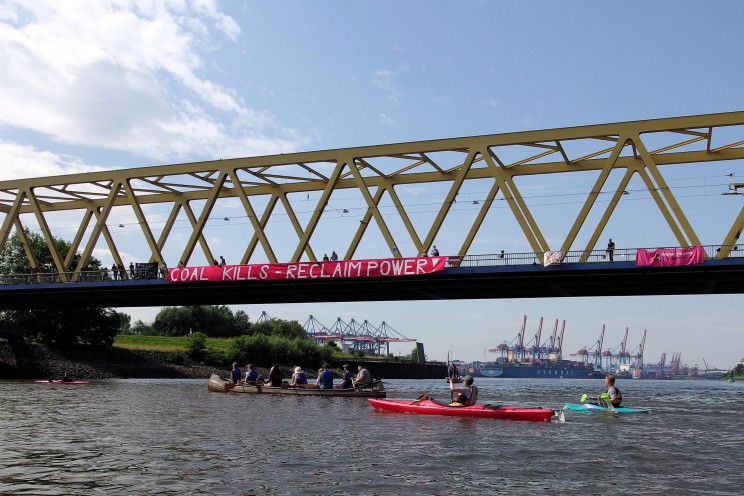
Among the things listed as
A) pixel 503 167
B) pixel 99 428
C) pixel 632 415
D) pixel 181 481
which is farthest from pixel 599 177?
pixel 181 481

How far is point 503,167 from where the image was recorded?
5469 centimetres

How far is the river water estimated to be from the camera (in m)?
15.3

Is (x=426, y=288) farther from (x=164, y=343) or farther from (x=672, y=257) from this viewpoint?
(x=164, y=343)

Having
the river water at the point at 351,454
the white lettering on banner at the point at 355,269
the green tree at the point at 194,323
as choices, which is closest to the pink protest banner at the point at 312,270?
the white lettering on banner at the point at 355,269

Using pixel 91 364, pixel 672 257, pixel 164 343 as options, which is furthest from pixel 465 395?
pixel 164 343

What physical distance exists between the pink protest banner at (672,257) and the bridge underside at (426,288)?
2.38ft

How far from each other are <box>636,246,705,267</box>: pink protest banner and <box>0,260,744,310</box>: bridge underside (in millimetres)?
726

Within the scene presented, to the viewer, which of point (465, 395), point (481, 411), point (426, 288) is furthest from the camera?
point (426, 288)

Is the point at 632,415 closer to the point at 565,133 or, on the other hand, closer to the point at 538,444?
the point at 538,444

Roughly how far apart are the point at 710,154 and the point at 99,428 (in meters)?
42.8

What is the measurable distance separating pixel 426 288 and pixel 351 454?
34.2 meters

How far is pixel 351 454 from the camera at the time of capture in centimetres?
1955

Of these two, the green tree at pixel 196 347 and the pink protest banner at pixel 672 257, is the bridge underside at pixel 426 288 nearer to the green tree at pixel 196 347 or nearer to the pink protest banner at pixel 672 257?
the pink protest banner at pixel 672 257

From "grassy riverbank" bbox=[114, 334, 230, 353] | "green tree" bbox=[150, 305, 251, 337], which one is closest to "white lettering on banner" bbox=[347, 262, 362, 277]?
"grassy riverbank" bbox=[114, 334, 230, 353]
